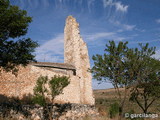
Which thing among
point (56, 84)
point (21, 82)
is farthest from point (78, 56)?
point (56, 84)

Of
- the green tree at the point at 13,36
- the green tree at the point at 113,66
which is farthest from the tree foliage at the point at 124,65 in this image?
the green tree at the point at 13,36

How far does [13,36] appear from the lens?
12.1 meters

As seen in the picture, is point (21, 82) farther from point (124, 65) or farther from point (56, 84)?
point (124, 65)

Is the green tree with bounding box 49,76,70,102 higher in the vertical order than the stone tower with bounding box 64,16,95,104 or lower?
lower

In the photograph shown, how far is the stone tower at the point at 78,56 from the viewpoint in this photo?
923 inches

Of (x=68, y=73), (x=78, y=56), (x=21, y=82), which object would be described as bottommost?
(x=21, y=82)

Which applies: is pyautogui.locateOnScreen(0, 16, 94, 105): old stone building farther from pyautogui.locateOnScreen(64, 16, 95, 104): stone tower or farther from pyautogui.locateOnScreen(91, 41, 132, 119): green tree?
pyautogui.locateOnScreen(91, 41, 132, 119): green tree

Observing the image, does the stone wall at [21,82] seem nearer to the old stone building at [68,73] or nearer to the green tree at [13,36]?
the old stone building at [68,73]

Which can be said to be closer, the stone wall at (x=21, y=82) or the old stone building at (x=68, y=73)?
the stone wall at (x=21, y=82)

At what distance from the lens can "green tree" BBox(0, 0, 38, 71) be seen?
429 inches

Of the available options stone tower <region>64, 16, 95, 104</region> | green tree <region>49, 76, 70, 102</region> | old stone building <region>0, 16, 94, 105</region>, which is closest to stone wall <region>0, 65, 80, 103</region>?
old stone building <region>0, 16, 94, 105</region>

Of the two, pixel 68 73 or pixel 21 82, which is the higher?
pixel 68 73

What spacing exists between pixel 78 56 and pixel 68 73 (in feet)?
9.35

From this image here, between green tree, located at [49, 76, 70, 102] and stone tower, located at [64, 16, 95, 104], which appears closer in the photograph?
green tree, located at [49, 76, 70, 102]
